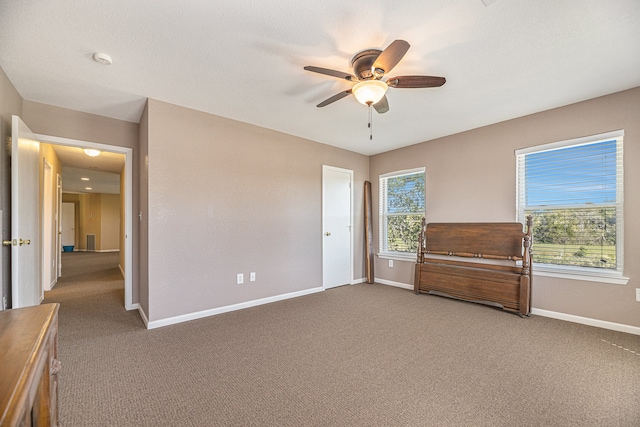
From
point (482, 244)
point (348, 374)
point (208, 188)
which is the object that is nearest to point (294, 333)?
point (348, 374)

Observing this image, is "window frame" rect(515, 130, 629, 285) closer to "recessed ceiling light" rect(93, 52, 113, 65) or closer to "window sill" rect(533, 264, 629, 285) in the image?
"window sill" rect(533, 264, 629, 285)

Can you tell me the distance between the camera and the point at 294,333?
2.83 meters

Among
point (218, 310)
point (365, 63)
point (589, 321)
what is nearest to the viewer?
point (365, 63)

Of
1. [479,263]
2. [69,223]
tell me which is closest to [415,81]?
[479,263]

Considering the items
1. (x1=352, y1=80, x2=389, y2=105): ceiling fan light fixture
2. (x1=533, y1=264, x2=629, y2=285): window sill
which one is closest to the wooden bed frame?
(x1=533, y1=264, x2=629, y2=285): window sill

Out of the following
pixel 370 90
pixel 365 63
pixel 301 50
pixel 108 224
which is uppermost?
pixel 301 50

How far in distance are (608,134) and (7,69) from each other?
18.8ft

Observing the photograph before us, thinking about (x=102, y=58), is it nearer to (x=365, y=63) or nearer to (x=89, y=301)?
(x=365, y=63)

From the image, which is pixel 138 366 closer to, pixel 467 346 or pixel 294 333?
pixel 294 333

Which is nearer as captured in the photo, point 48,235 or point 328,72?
point 328,72

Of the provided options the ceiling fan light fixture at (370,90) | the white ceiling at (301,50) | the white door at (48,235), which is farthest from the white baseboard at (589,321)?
the white door at (48,235)

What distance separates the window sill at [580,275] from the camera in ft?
9.37

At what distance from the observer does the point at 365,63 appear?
6.97 feet

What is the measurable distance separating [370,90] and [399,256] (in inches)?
132
